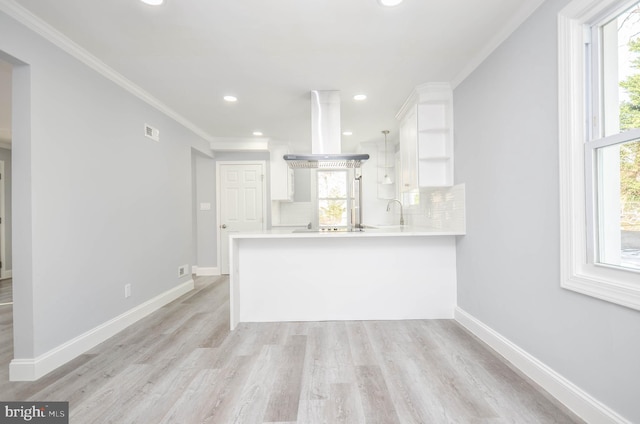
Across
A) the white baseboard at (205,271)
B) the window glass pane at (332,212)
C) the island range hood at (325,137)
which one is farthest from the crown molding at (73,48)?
the white baseboard at (205,271)

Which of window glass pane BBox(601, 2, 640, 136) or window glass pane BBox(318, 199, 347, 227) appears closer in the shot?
window glass pane BBox(601, 2, 640, 136)

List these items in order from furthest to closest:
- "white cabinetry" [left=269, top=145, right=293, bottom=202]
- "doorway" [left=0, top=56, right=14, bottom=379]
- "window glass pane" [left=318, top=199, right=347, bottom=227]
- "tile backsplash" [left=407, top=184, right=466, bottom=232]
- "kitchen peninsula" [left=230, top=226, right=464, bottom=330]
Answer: "white cabinetry" [left=269, top=145, right=293, bottom=202] < "window glass pane" [left=318, top=199, right=347, bottom=227] < "kitchen peninsula" [left=230, top=226, right=464, bottom=330] < "tile backsplash" [left=407, top=184, right=466, bottom=232] < "doorway" [left=0, top=56, right=14, bottom=379]

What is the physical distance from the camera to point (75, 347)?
7.73 ft

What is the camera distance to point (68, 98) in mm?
2350

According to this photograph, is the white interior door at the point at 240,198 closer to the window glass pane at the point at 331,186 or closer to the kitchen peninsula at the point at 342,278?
the window glass pane at the point at 331,186

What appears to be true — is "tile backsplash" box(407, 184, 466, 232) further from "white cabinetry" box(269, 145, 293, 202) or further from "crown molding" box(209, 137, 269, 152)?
"crown molding" box(209, 137, 269, 152)

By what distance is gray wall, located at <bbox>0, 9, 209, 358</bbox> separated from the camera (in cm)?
203

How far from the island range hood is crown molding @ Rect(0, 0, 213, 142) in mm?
1681

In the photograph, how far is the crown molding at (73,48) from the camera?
193cm

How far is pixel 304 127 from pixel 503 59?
2857mm

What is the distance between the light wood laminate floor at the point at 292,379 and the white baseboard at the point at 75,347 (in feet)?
0.19

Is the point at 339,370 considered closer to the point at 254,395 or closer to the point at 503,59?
the point at 254,395

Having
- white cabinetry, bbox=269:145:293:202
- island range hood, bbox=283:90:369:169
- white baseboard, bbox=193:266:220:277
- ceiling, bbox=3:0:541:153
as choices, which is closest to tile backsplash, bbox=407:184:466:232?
island range hood, bbox=283:90:369:169

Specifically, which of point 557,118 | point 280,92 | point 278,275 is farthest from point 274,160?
point 557,118
